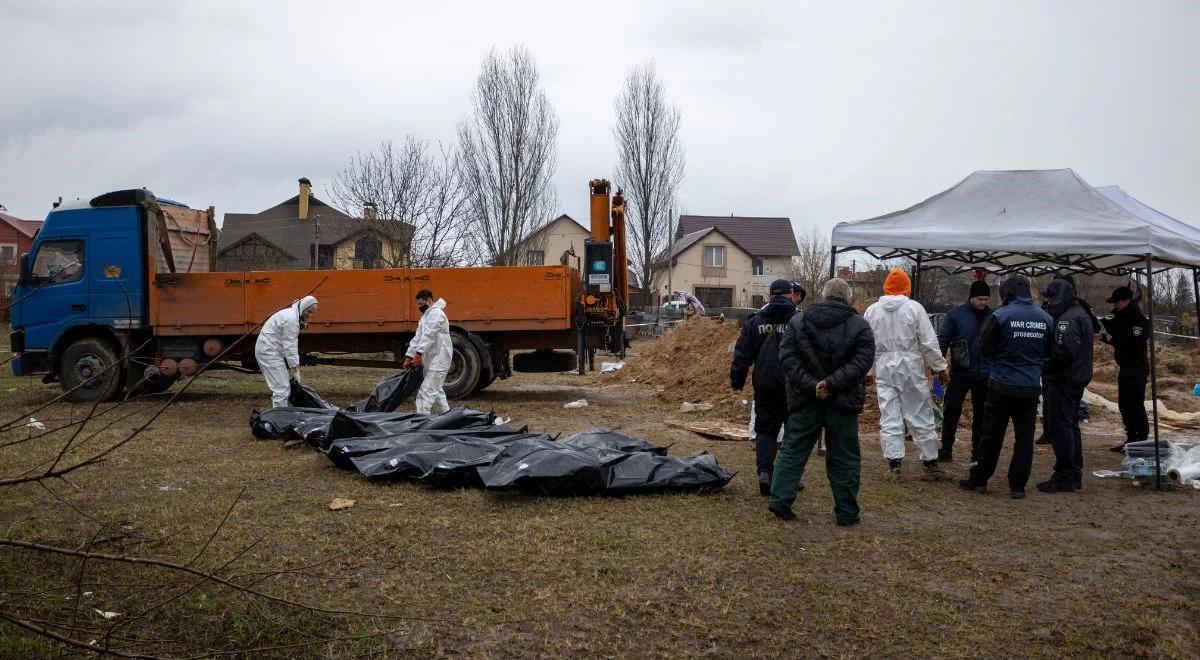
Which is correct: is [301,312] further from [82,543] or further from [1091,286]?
[1091,286]

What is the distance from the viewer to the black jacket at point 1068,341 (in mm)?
7297

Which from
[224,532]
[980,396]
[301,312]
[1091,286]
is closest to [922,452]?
[980,396]

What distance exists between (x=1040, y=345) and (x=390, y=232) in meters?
23.0

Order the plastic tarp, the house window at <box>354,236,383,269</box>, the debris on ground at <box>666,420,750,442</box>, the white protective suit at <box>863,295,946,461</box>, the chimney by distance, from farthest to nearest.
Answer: the chimney → the house window at <box>354,236,383,269</box> → the debris on ground at <box>666,420,750,442</box> → the white protective suit at <box>863,295,946,461</box> → the plastic tarp

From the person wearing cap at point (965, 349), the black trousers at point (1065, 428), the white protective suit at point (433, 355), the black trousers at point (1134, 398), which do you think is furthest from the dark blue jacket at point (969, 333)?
the white protective suit at point (433, 355)

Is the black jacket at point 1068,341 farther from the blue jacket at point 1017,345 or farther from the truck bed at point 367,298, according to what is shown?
the truck bed at point 367,298

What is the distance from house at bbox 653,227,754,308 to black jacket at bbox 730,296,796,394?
49326mm

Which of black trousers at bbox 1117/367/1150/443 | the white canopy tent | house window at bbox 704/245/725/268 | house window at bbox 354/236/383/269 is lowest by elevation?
black trousers at bbox 1117/367/1150/443

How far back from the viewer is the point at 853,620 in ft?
13.5

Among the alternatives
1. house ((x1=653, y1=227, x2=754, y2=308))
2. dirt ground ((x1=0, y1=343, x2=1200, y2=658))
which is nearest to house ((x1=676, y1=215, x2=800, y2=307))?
house ((x1=653, y1=227, x2=754, y2=308))

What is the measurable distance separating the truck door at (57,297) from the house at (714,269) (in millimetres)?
44572

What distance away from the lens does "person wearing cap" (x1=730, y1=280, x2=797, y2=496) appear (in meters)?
6.70

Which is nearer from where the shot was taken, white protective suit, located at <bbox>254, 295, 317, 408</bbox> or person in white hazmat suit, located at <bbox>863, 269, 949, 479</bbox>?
person in white hazmat suit, located at <bbox>863, 269, 949, 479</bbox>

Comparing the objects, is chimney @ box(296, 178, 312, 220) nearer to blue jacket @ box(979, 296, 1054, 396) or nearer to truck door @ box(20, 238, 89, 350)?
truck door @ box(20, 238, 89, 350)
